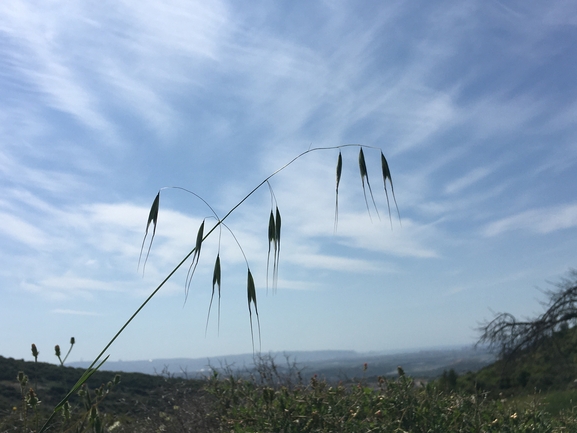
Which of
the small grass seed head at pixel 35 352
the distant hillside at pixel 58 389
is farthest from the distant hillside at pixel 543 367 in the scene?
the small grass seed head at pixel 35 352

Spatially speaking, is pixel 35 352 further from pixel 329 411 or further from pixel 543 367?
pixel 543 367

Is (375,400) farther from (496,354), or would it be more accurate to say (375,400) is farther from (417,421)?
(496,354)

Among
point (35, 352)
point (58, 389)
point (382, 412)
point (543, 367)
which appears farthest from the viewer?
point (543, 367)

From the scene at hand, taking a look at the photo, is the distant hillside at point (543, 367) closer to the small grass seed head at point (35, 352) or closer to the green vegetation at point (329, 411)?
the green vegetation at point (329, 411)

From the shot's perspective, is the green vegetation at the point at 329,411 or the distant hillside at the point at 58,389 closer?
the green vegetation at the point at 329,411

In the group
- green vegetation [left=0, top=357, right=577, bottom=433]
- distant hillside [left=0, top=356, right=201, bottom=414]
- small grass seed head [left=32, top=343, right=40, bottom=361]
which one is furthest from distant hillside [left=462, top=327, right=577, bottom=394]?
small grass seed head [left=32, top=343, right=40, bottom=361]

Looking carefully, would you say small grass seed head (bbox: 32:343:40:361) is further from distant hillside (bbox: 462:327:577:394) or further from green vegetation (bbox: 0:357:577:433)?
distant hillside (bbox: 462:327:577:394)

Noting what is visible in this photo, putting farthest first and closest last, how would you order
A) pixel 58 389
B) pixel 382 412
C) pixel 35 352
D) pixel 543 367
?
pixel 543 367
pixel 58 389
pixel 382 412
pixel 35 352

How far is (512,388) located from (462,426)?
14494 mm

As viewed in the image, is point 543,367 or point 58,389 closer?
point 58,389

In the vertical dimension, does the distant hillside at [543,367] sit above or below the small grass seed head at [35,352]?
below

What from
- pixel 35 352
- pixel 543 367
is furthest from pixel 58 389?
pixel 543 367

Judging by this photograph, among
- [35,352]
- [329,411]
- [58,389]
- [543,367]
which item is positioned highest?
[35,352]

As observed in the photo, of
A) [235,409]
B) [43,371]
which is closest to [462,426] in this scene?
[235,409]
